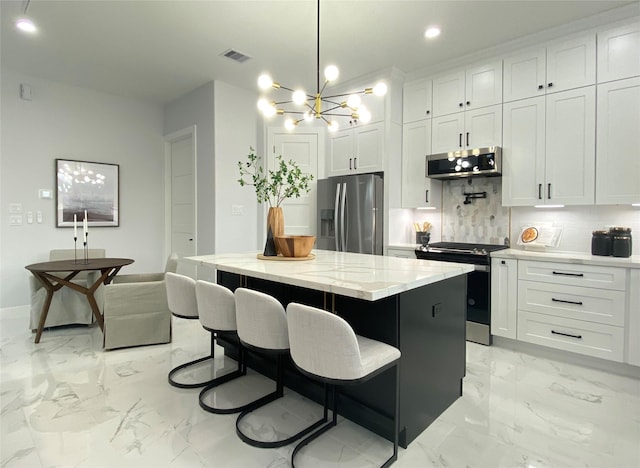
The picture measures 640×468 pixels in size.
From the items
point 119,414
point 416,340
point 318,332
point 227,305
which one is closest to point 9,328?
point 119,414

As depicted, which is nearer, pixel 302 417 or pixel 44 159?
pixel 302 417

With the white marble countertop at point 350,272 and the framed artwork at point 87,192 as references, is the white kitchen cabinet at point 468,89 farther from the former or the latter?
the framed artwork at point 87,192

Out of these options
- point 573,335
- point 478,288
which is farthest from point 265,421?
point 573,335

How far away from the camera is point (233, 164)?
467 cm

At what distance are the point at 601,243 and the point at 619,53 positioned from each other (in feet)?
5.10

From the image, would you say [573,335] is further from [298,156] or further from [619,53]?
[298,156]

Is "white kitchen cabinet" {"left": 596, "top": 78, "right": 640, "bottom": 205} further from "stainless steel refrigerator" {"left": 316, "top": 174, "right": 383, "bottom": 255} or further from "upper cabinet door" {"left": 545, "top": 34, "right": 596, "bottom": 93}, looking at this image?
"stainless steel refrigerator" {"left": 316, "top": 174, "right": 383, "bottom": 255}

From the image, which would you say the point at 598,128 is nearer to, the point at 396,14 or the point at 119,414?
the point at 396,14

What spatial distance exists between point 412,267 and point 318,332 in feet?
3.10

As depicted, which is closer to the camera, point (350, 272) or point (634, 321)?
point (350, 272)

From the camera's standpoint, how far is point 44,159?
177 inches

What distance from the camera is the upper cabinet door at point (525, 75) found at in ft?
11.1

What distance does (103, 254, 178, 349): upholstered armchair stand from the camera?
3176 millimetres

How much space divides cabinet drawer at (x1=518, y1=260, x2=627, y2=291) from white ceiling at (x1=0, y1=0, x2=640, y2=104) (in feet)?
6.88
